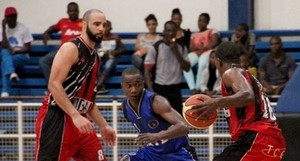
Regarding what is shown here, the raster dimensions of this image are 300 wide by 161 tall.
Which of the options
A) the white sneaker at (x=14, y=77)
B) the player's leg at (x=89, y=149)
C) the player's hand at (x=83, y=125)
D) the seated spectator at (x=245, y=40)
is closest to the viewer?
the player's hand at (x=83, y=125)

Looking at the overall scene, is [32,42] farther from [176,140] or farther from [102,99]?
[176,140]

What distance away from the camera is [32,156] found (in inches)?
447

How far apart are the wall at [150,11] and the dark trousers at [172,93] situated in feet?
8.57

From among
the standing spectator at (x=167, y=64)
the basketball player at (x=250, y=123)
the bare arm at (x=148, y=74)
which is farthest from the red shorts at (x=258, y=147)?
the bare arm at (x=148, y=74)

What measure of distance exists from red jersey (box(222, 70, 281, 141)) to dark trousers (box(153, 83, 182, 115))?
13.6 ft

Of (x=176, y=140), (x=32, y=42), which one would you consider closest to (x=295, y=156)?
(x=176, y=140)

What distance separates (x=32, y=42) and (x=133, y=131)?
4.04m

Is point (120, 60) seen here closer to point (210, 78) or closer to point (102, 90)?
point (102, 90)

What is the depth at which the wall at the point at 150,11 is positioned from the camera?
1372 centimetres

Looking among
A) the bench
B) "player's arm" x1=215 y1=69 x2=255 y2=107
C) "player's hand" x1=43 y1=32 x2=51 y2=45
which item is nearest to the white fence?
the bench

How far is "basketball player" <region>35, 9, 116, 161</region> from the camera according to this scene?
7.52 m

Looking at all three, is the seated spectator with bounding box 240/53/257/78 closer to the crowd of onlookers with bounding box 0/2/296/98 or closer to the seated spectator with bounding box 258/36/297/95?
the crowd of onlookers with bounding box 0/2/296/98

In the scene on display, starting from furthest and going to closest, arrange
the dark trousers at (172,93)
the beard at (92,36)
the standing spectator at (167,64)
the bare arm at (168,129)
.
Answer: the standing spectator at (167,64) < the dark trousers at (172,93) < the beard at (92,36) < the bare arm at (168,129)

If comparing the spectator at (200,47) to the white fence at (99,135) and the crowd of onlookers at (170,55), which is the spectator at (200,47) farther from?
the white fence at (99,135)
